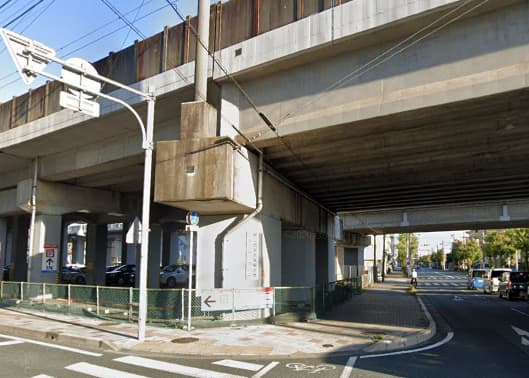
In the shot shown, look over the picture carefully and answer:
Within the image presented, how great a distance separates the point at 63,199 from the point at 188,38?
13.1 meters

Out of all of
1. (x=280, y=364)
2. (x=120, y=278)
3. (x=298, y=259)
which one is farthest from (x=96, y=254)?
(x=280, y=364)

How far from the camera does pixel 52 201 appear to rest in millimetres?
21672

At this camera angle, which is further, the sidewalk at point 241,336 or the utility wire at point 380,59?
the sidewalk at point 241,336

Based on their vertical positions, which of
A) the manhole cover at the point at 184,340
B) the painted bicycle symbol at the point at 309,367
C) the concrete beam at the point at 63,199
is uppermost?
the concrete beam at the point at 63,199

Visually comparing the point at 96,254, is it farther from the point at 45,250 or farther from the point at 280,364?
the point at 280,364

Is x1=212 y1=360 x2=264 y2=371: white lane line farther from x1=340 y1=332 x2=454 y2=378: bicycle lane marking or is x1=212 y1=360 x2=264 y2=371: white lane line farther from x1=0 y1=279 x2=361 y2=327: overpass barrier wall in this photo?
x1=0 y1=279 x2=361 y2=327: overpass barrier wall

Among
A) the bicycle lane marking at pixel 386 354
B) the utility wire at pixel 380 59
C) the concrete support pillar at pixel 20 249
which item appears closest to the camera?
the bicycle lane marking at pixel 386 354

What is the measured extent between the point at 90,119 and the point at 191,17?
210 inches

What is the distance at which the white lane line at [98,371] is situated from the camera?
754cm

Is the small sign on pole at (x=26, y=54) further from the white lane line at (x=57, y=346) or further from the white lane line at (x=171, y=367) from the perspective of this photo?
the white lane line at (x=171, y=367)

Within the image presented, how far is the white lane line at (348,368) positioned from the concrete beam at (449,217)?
24147 mm

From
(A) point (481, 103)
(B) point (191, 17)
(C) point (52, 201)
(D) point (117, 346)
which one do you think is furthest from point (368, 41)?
(C) point (52, 201)

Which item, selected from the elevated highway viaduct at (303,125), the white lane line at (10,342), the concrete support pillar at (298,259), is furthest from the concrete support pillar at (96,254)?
the white lane line at (10,342)

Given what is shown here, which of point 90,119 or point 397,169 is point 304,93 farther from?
point 90,119
